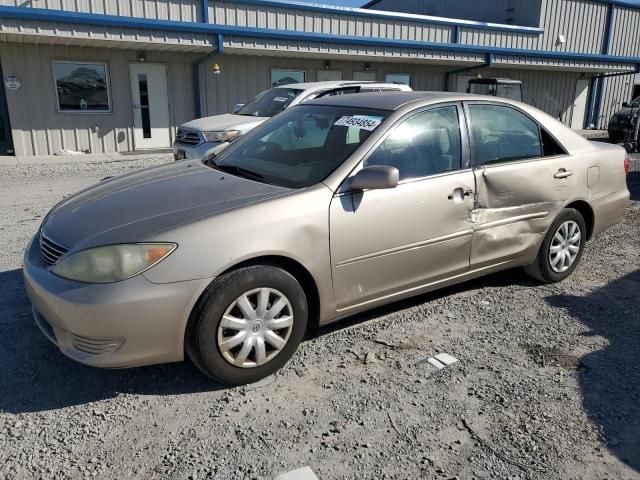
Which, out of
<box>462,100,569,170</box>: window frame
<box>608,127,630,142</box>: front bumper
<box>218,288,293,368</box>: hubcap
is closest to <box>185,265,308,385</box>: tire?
<box>218,288,293,368</box>: hubcap

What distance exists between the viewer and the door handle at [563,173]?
14.3 feet

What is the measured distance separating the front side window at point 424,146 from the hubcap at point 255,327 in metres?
1.07

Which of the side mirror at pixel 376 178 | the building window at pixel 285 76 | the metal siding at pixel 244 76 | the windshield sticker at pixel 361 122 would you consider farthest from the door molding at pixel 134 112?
the side mirror at pixel 376 178

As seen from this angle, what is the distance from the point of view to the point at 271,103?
9.62 m

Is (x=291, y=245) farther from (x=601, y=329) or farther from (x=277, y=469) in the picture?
(x=601, y=329)

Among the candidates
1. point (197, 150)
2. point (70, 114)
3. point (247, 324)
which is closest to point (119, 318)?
point (247, 324)

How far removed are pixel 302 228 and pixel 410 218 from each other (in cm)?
80

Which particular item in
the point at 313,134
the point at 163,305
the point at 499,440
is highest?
the point at 313,134

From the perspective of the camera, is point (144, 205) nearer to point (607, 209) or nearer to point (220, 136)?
point (607, 209)

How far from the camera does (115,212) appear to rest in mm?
3125

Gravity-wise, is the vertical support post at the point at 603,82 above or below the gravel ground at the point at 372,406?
above

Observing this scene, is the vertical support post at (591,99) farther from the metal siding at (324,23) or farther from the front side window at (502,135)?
the front side window at (502,135)

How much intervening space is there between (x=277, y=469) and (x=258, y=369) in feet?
2.39

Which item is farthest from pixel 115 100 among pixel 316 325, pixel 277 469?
pixel 277 469
